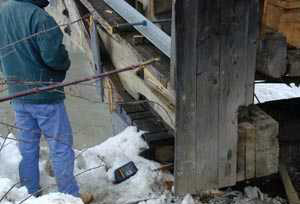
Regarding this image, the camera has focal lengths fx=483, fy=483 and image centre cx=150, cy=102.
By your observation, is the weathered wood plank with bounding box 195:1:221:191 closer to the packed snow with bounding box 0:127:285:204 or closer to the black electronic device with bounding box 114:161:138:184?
the packed snow with bounding box 0:127:285:204

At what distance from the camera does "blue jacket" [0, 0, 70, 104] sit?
378 centimetres

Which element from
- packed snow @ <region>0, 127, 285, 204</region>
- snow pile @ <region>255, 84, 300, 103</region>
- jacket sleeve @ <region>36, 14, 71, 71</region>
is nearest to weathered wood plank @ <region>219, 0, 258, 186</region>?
packed snow @ <region>0, 127, 285, 204</region>

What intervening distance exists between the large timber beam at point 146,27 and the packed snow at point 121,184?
43.0 inches

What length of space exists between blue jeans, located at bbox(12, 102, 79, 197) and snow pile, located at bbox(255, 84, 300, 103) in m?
6.65

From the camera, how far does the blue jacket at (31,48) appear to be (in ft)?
12.4

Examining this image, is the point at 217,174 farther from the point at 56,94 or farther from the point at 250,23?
the point at 56,94

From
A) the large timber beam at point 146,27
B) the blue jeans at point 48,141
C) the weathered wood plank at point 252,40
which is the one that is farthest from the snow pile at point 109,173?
the weathered wood plank at point 252,40

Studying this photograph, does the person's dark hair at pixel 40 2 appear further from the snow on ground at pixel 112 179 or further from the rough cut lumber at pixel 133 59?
A: the snow on ground at pixel 112 179

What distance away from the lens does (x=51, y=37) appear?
377 centimetres

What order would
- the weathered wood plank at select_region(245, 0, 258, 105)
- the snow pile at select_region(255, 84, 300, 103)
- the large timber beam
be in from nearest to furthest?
the weathered wood plank at select_region(245, 0, 258, 105)
the large timber beam
the snow pile at select_region(255, 84, 300, 103)

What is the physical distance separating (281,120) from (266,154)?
1.45m

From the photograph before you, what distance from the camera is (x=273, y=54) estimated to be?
3193 millimetres

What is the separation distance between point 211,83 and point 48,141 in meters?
1.76

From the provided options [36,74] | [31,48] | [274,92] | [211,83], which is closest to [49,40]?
[31,48]
